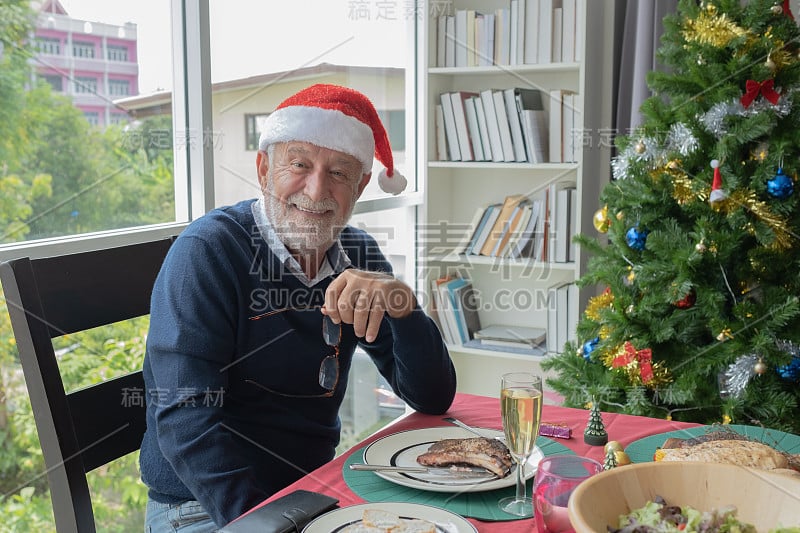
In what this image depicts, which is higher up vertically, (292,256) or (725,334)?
(292,256)

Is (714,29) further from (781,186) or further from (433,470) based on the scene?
(433,470)

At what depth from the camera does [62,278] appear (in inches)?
46.5

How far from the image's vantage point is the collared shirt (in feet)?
4.66

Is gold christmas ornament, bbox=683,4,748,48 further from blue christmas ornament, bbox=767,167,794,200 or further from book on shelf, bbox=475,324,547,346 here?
book on shelf, bbox=475,324,547,346

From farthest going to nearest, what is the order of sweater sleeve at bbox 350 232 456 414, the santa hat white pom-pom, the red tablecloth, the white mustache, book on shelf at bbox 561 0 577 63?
book on shelf at bbox 561 0 577 63 < the santa hat white pom-pom < the white mustache < sweater sleeve at bbox 350 232 456 414 < the red tablecloth

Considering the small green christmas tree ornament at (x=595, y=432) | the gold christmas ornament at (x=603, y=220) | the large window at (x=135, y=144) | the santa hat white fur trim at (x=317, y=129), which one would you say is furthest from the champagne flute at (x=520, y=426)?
the gold christmas ornament at (x=603, y=220)

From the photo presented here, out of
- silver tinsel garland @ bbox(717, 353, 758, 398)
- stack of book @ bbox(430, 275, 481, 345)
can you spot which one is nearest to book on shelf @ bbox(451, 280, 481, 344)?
stack of book @ bbox(430, 275, 481, 345)

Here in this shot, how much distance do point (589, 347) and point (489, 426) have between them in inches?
43.0

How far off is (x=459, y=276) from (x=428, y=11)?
1080 millimetres

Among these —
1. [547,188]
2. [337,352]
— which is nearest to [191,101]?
[337,352]

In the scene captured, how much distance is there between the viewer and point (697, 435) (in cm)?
112

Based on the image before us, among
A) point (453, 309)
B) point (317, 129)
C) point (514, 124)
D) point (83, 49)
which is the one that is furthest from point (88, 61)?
Answer: point (453, 309)

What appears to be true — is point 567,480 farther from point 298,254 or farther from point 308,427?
point 298,254

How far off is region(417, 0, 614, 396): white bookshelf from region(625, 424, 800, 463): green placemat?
164 cm
